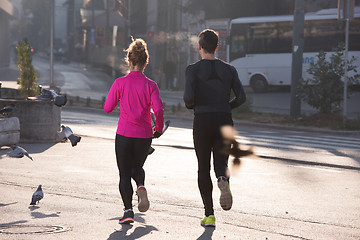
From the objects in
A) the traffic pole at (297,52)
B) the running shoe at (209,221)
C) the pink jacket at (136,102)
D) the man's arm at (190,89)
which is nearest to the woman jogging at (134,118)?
the pink jacket at (136,102)

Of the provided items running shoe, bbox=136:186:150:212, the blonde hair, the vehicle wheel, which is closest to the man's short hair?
the blonde hair

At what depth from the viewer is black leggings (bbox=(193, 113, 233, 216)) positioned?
6469 millimetres

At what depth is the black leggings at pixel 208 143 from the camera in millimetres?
6469

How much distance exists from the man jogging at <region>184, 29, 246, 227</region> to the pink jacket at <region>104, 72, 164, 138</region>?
0.34 m

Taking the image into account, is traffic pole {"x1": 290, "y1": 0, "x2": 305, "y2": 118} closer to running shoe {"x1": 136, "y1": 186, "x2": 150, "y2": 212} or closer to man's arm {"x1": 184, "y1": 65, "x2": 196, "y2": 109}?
man's arm {"x1": 184, "y1": 65, "x2": 196, "y2": 109}

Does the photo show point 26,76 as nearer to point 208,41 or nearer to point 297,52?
point 297,52

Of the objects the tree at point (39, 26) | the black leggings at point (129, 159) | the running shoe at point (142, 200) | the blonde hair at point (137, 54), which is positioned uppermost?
the tree at point (39, 26)

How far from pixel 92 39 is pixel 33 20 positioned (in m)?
55.0

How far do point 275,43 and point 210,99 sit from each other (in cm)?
3089

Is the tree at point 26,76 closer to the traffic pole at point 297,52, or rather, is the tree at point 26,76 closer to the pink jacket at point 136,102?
the traffic pole at point 297,52

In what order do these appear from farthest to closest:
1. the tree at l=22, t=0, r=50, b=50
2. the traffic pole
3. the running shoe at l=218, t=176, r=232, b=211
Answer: the tree at l=22, t=0, r=50, b=50 < the traffic pole < the running shoe at l=218, t=176, r=232, b=211

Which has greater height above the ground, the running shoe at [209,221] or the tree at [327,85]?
the tree at [327,85]

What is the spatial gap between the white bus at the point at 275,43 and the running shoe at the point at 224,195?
29.1 meters

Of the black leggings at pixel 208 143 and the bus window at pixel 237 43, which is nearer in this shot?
the black leggings at pixel 208 143
